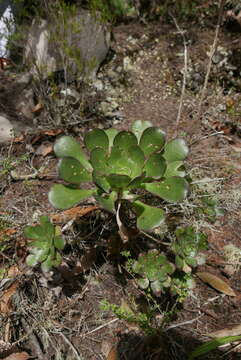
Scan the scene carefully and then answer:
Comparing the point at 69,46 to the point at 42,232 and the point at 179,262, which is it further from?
the point at 179,262

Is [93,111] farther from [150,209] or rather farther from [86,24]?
[150,209]

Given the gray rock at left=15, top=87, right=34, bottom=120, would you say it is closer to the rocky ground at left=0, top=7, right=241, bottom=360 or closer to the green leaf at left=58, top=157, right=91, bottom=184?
the rocky ground at left=0, top=7, right=241, bottom=360

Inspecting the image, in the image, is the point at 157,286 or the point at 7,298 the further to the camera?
the point at 7,298

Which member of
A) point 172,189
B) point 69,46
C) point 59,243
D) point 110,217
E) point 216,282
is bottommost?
point 216,282

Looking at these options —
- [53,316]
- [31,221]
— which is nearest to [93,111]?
[31,221]

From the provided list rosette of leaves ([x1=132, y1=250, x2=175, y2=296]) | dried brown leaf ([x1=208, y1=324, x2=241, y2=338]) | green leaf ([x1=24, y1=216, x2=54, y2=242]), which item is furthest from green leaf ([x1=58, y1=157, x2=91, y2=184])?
dried brown leaf ([x1=208, y1=324, x2=241, y2=338])

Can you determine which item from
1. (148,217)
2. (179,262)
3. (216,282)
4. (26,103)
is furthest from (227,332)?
(26,103)

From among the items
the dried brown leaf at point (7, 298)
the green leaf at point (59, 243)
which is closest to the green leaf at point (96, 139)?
the green leaf at point (59, 243)
